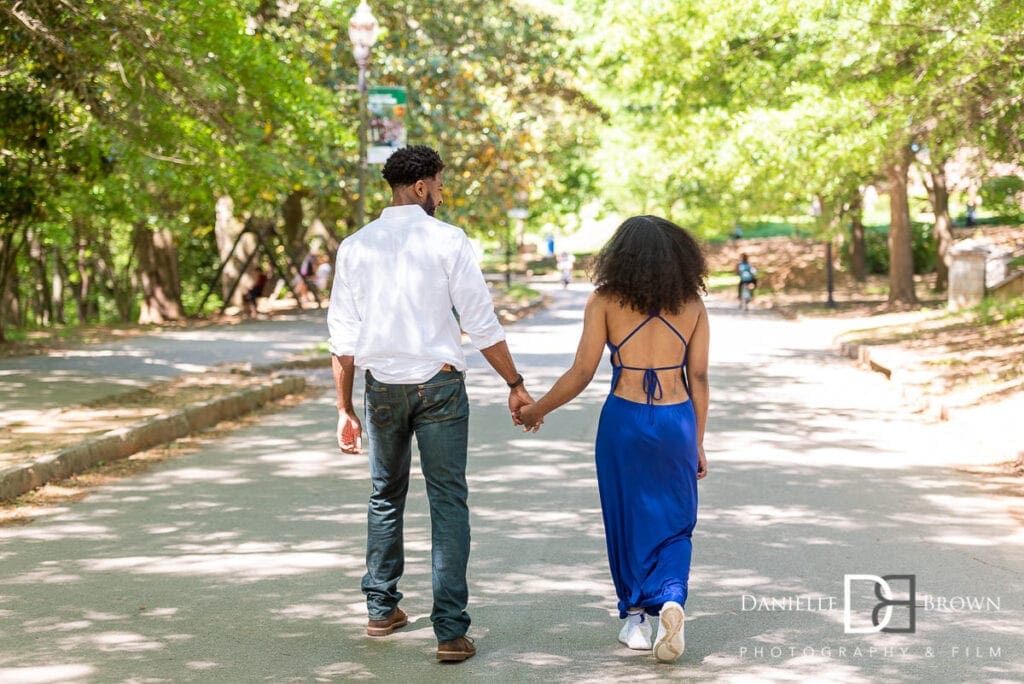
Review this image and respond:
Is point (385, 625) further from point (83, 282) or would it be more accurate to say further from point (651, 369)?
point (83, 282)

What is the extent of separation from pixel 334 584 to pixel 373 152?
13.1 metres

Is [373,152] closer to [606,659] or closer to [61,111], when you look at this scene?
[61,111]

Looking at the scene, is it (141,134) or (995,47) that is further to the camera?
(141,134)

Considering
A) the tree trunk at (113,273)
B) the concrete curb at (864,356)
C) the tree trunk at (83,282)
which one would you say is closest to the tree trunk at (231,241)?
the tree trunk at (113,273)

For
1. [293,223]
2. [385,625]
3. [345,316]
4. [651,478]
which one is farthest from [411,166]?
[293,223]

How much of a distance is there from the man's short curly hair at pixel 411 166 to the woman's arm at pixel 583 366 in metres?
0.86

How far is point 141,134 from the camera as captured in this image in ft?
56.0

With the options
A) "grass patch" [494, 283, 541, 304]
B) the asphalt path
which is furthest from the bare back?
"grass patch" [494, 283, 541, 304]

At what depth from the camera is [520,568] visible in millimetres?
7168

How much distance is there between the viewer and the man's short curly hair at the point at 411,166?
5.73m

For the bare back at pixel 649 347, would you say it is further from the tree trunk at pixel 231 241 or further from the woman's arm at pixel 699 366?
the tree trunk at pixel 231 241

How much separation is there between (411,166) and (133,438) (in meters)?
6.55

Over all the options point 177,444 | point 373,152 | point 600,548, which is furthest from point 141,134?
point 600,548

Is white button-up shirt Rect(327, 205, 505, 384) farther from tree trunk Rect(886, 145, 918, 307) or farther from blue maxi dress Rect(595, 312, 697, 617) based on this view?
tree trunk Rect(886, 145, 918, 307)
